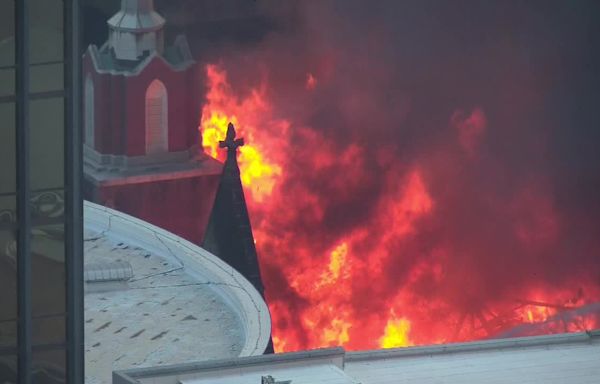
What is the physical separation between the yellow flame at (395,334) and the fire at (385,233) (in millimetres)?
118

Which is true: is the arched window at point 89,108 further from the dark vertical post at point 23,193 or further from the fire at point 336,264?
the dark vertical post at point 23,193

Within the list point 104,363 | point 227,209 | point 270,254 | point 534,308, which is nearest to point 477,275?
point 534,308

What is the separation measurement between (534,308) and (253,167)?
61.0 feet

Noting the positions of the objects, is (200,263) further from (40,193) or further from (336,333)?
(336,333)

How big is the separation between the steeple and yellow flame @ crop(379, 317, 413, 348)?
2478 cm

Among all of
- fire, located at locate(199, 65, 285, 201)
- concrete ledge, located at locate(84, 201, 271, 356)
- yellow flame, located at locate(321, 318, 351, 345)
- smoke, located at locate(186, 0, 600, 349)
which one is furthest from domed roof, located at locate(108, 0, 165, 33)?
concrete ledge, located at locate(84, 201, 271, 356)

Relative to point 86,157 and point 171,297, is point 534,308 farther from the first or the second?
point 171,297

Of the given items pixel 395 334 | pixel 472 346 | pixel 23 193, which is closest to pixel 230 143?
pixel 395 334

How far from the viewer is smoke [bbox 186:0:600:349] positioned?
137 m

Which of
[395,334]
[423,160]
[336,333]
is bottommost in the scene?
[395,334]

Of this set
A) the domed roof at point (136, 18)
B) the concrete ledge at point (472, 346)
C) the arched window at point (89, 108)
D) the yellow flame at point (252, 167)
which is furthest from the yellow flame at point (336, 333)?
the concrete ledge at point (472, 346)

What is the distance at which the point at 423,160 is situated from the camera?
140 m

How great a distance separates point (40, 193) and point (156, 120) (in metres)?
80.5

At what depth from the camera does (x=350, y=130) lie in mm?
139125
